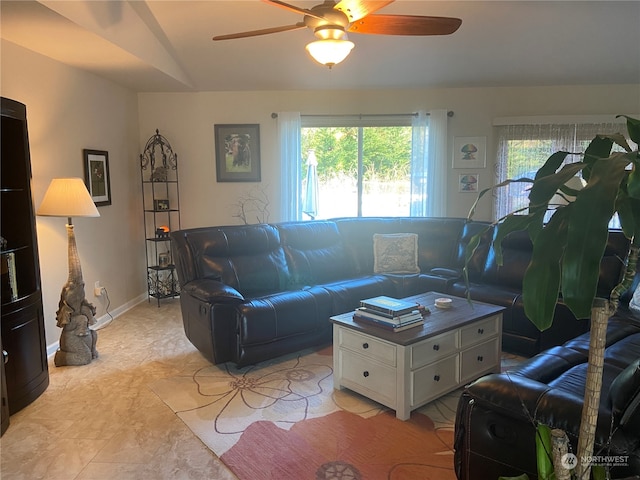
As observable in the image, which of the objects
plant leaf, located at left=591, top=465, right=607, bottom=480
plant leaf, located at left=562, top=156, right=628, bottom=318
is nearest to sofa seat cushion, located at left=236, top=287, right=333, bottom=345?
plant leaf, located at left=591, top=465, right=607, bottom=480

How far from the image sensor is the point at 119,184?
4953 millimetres

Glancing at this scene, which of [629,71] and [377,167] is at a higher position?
[629,71]

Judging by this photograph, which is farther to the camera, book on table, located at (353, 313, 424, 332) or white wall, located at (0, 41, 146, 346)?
white wall, located at (0, 41, 146, 346)

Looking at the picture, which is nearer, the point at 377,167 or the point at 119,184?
the point at 119,184

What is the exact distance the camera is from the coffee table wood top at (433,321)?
2686mm

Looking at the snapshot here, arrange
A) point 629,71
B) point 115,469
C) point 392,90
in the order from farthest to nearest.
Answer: point 392,90
point 629,71
point 115,469

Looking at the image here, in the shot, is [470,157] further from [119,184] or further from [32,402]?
[32,402]

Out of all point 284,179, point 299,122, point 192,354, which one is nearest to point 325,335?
point 192,354

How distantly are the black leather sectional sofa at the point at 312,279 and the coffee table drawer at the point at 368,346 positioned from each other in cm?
63

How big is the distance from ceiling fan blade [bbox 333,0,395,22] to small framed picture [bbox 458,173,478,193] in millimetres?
3337

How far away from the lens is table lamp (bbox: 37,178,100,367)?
3361 mm

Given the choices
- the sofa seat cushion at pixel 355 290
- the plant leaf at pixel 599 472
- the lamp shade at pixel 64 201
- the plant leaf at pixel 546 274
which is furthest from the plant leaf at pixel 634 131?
the lamp shade at pixel 64 201

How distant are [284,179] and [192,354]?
8.14ft

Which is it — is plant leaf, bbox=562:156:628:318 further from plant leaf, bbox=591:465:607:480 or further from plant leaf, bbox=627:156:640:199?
plant leaf, bbox=591:465:607:480
